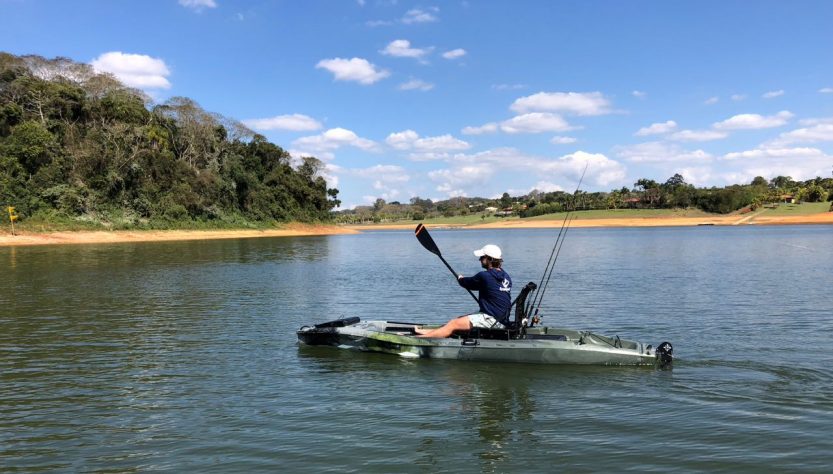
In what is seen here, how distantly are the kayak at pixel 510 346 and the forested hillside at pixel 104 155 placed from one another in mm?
60654

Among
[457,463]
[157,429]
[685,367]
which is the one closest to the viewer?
[457,463]

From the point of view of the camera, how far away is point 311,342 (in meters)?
12.0

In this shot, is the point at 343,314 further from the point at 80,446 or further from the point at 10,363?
the point at 80,446

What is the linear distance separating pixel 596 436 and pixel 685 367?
403 centimetres

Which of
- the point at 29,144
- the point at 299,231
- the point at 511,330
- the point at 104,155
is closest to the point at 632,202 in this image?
the point at 299,231

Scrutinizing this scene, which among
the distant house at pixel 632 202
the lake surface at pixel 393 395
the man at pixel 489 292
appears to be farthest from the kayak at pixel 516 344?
the distant house at pixel 632 202

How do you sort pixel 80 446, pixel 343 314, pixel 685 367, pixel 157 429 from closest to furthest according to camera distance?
1. pixel 80 446
2. pixel 157 429
3. pixel 685 367
4. pixel 343 314

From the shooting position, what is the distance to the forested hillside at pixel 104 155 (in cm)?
6103

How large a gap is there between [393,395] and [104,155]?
69519mm

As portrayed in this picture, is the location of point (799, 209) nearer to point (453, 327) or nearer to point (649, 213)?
point (649, 213)

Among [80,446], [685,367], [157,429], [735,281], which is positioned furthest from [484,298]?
[735,281]

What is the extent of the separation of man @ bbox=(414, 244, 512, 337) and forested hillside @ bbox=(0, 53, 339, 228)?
62.7 meters

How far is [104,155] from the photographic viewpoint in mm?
66750

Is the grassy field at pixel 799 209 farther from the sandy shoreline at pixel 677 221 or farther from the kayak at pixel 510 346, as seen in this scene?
the kayak at pixel 510 346
